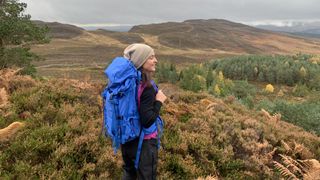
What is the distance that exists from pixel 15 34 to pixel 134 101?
63.4 feet

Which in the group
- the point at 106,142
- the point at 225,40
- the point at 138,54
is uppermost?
the point at 138,54

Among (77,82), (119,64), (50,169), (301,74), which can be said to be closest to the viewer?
(119,64)

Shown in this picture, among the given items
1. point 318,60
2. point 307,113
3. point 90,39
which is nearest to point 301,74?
point 318,60

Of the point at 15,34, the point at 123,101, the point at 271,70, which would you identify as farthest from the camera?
the point at 271,70

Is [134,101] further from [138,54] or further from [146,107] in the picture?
[138,54]

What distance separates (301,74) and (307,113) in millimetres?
45789

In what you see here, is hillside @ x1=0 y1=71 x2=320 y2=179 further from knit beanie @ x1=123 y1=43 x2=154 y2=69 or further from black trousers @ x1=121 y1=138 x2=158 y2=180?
knit beanie @ x1=123 y1=43 x2=154 y2=69

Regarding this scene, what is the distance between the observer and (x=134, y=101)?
13.9 feet

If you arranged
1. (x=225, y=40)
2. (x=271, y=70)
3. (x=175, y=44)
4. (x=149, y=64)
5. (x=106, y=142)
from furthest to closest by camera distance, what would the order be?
(x=225, y=40), (x=175, y=44), (x=271, y=70), (x=106, y=142), (x=149, y=64)

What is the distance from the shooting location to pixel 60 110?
7.82 meters

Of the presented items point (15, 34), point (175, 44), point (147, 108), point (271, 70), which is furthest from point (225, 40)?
point (147, 108)

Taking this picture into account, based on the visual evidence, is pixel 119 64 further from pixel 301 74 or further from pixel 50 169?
pixel 301 74

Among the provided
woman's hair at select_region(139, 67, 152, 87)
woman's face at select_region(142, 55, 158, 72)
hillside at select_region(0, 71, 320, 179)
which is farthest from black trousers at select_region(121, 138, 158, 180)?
hillside at select_region(0, 71, 320, 179)

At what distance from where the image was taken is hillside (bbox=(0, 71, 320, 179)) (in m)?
6.12
